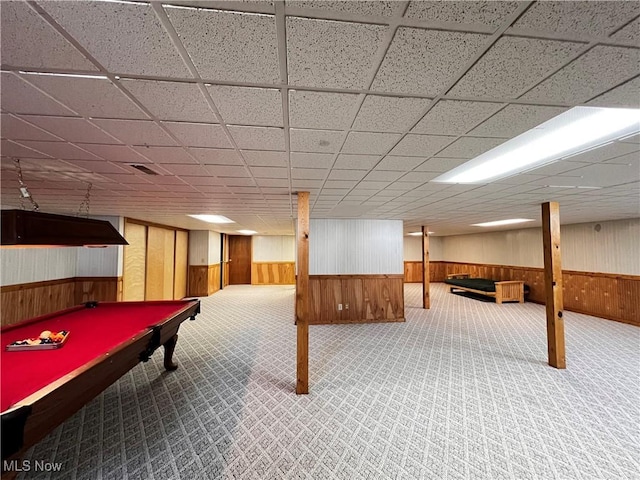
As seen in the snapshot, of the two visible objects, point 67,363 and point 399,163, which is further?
point 399,163

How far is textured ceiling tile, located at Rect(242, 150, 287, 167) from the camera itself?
6.69 feet

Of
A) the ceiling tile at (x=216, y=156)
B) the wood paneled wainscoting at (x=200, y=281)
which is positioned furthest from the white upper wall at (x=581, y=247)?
the wood paneled wainscoting at (x=200, y=281)

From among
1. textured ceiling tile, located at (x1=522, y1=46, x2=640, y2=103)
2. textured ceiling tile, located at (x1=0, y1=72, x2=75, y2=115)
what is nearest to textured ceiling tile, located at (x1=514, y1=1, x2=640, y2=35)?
textured ceiling tile, located at (x1=522, y1=46, x2=640, y2=103)

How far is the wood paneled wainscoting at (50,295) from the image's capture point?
4279mm

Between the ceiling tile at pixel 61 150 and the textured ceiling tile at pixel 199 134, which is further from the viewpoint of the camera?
the ceiling tile at pixel 61 150

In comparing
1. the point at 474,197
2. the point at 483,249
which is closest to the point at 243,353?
the point at 474,197

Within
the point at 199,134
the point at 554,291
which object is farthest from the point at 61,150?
the point at 554,291

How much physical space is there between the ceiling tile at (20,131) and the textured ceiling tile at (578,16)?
2.49m

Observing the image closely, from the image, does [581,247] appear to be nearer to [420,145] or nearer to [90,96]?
[420,145]

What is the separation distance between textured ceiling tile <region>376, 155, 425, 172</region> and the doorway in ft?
34.4

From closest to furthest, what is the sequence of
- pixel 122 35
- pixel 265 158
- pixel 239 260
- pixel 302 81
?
pixel 122 35 → pixel 302 81 → pixel 265 158 → pixel 239 260

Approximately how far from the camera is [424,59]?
3.44 feet

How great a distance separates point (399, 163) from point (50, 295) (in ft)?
22.1

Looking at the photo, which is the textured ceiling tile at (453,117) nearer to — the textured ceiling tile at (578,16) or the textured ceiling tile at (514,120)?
the textured ceiling tile at (514,120)
